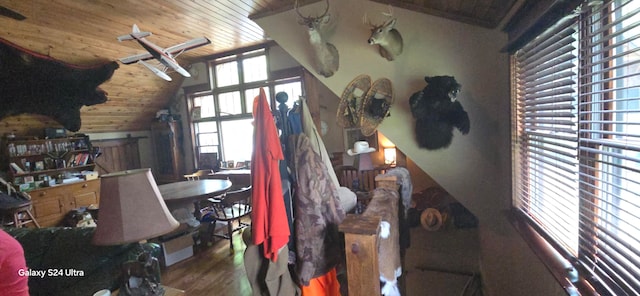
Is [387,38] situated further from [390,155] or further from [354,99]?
[390,155]

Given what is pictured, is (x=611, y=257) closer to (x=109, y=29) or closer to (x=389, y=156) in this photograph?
(x=389, y=156)

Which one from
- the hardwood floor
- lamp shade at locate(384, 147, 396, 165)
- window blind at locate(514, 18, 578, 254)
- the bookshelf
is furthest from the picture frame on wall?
the bookshelf

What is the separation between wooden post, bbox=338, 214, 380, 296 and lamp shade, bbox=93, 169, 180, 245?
894 mm

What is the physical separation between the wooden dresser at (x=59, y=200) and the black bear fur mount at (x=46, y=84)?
106cm

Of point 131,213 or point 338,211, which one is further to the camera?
point 338,211

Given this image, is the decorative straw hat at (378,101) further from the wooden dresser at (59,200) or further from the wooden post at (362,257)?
the wooden dresser at (59,200)

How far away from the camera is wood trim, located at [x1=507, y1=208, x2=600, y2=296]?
106 centimetres

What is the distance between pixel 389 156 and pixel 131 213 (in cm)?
332

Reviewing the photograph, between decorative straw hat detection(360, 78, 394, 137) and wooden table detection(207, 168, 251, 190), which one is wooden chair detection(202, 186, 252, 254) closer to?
wooden table detection(207, 168, 251, 190)

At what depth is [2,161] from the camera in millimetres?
4195

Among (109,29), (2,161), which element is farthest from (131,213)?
(2,161)

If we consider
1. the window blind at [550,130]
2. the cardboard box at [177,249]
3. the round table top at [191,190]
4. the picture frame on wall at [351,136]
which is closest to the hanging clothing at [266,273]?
the window blind at [550,130]

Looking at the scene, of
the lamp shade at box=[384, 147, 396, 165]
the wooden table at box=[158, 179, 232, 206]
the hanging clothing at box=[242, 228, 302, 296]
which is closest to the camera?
the hanging clothing at box=[242, 228, 302, 296]

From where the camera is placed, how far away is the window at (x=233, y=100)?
5.16m
